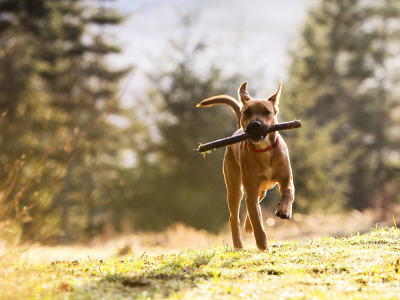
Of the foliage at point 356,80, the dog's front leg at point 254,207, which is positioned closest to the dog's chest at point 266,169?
the dog's front leg at point 254,207

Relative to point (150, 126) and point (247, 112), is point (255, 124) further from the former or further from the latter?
point (150, 126)

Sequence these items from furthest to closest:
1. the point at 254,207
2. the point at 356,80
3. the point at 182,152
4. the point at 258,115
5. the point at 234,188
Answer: the point at 356,80 → the point at 182,152 → the point at 234,188 → the point at 254,207 → the point at 258,115

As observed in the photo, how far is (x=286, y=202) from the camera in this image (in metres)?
5.38

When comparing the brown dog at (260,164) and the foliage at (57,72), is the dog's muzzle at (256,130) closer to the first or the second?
the brown dog at (260,164)

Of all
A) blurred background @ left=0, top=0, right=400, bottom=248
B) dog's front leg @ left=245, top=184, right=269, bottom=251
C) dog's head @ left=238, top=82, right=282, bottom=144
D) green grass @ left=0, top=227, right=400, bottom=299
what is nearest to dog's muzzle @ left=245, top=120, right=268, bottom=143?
dog's head @ left=238, top=82, right=282, bottom=144

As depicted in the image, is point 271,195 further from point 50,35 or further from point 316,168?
point 50,35

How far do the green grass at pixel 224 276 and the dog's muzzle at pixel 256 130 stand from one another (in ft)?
4.51

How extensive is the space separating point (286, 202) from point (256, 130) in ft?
2.95

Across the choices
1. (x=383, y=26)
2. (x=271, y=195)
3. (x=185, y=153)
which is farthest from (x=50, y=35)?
(x=383, y=26)

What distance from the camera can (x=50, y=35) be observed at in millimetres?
26594

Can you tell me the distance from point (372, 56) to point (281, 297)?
39.0 m

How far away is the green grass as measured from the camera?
13.0 feet

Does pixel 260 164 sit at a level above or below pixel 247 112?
below

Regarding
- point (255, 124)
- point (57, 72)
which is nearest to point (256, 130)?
point (255, 124)
